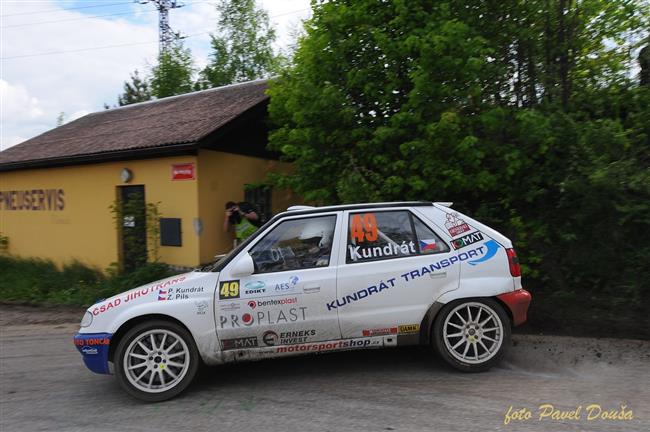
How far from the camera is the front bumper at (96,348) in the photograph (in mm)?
4492

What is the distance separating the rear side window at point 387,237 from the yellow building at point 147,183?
4.68 m

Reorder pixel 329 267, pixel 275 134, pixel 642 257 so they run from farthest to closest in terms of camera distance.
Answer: pixel 275 134, pixel 642 257, pixel 329 267

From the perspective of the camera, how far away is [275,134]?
8.27 m

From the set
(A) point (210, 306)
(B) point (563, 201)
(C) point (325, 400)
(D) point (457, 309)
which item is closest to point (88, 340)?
(A) point (210, 306)

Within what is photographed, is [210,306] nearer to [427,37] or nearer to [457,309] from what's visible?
[457,309]

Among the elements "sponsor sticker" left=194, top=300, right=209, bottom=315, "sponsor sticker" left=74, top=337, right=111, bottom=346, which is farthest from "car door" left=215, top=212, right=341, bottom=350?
"sponsor sticker" left=74, top=337, right=111, bottom=346

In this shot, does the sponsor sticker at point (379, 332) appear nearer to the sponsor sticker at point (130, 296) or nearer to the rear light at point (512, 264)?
the rear light at point (512, 264)

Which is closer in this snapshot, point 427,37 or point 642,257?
point 642,257

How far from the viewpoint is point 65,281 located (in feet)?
35.3

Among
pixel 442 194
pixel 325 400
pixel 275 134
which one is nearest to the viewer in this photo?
pixel 325 400

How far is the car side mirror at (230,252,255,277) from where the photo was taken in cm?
455

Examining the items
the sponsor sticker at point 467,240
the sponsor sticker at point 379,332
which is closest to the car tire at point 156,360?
the sponsor sticker at point 379,332

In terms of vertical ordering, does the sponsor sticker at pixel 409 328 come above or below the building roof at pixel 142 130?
below

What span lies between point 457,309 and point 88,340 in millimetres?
3410
